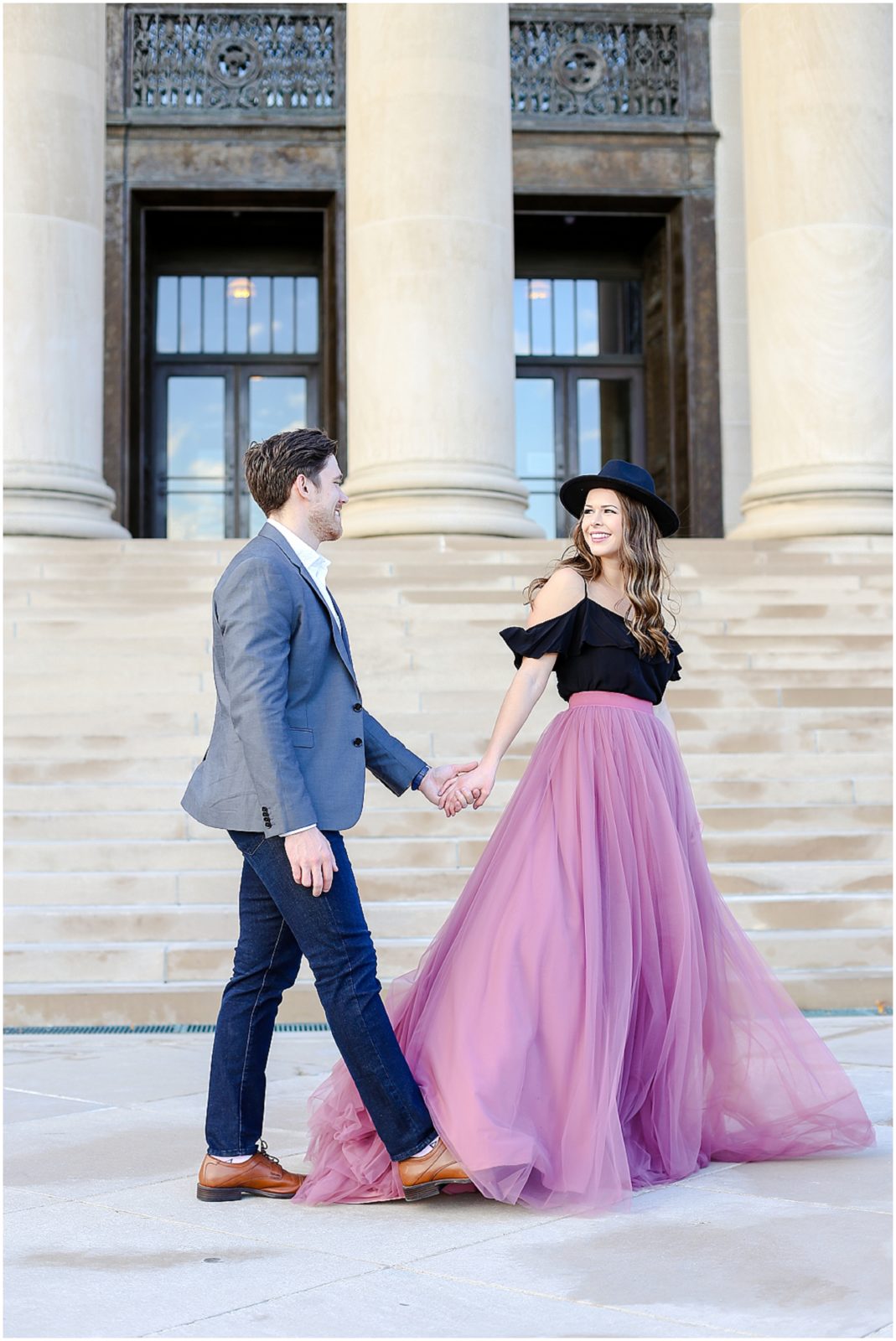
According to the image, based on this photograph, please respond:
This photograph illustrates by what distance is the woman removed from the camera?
4.31 m

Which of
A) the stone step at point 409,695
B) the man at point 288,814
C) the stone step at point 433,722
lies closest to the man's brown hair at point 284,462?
the man at point 288,814

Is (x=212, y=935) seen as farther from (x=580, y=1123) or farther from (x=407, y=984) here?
(x=580, y=1123)

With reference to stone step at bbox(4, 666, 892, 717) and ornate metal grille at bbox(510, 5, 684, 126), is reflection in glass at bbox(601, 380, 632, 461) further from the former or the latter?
stone step at bbox(4, 666, 892, 717)

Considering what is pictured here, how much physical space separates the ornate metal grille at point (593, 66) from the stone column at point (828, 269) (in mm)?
5789

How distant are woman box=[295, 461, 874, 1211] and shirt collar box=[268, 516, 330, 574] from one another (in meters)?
0.68

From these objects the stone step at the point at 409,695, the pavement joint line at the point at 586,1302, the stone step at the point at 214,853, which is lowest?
the pavement joint line at the point at 586,1302

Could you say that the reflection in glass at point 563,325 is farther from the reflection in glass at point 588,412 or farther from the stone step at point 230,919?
the stone step at point 230,919

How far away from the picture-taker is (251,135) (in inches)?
758

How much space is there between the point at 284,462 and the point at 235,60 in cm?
1660

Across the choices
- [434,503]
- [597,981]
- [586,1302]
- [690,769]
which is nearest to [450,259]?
[434,503]

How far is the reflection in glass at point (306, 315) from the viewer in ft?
70.3

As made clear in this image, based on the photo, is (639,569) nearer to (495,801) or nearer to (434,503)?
(495,801)

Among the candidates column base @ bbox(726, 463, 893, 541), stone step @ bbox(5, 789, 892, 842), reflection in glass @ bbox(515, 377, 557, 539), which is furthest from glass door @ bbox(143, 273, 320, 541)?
stone step @ bbox(5, 789, 892, 842)

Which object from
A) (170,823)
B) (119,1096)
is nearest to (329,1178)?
(119,1096)
